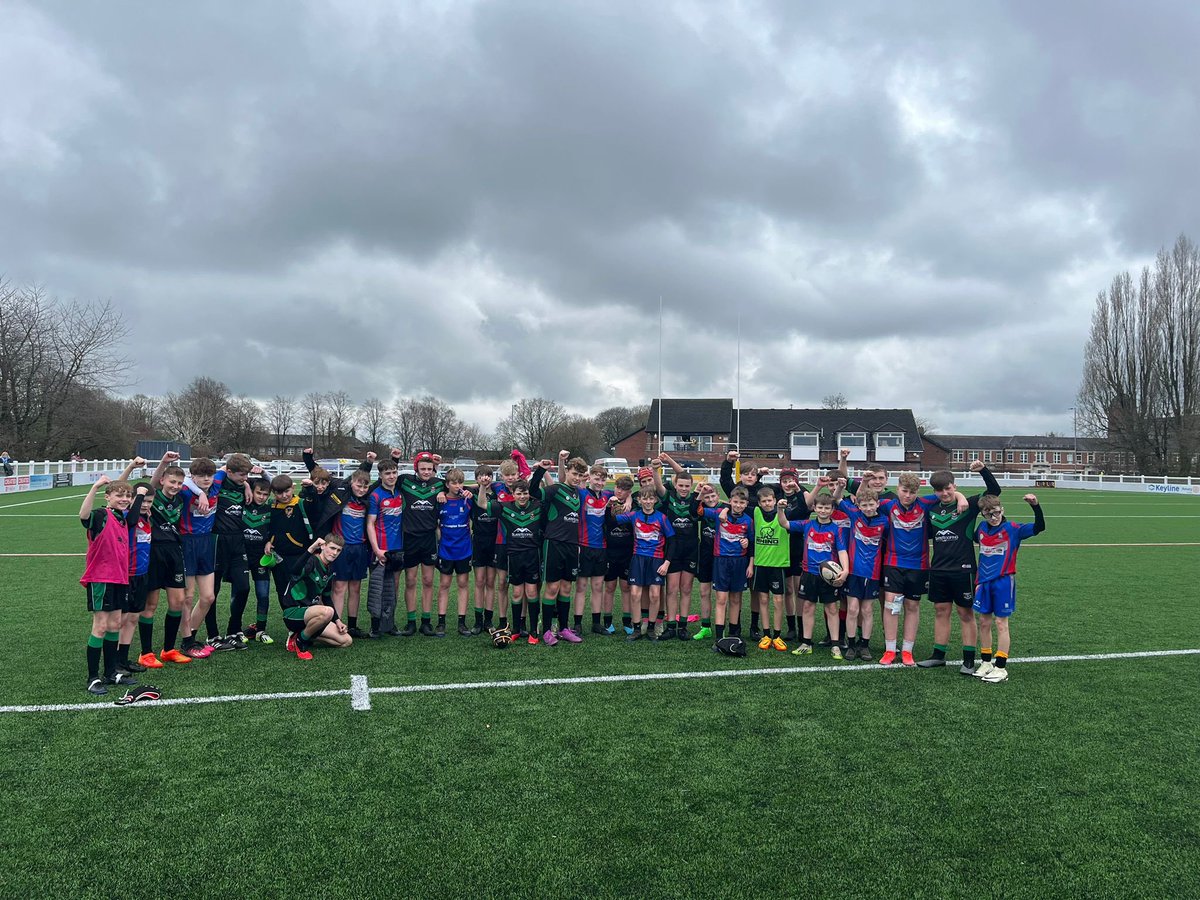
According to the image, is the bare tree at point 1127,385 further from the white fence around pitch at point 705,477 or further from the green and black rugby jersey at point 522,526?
the green and black rugby jersey at point 522,526

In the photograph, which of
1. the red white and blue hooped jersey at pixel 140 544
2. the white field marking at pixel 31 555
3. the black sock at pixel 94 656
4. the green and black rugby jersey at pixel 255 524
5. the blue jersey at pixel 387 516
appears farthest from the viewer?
the white field marking at pixel 31 555

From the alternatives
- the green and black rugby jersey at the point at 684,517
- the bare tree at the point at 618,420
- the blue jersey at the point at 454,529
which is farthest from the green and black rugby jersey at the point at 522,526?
the bare tree at the point at 618,420

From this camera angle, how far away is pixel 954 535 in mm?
6223

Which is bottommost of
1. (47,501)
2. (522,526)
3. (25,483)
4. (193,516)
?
(47,501)

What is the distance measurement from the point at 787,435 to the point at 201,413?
62255mm

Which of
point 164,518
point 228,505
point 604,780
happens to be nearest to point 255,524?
point 228,505

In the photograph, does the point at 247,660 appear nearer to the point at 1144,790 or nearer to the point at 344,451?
the point at 1144,790

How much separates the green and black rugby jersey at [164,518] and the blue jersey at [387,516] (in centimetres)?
178

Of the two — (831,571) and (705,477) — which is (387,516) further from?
(705,477)

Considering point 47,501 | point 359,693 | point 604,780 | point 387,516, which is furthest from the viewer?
point 47,501

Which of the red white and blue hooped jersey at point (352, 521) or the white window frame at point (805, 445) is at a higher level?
the white window frame at point (805, 445)

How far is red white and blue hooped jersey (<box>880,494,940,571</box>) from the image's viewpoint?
21.0 feet

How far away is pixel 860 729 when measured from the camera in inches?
193

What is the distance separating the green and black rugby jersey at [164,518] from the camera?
20.7 feet
